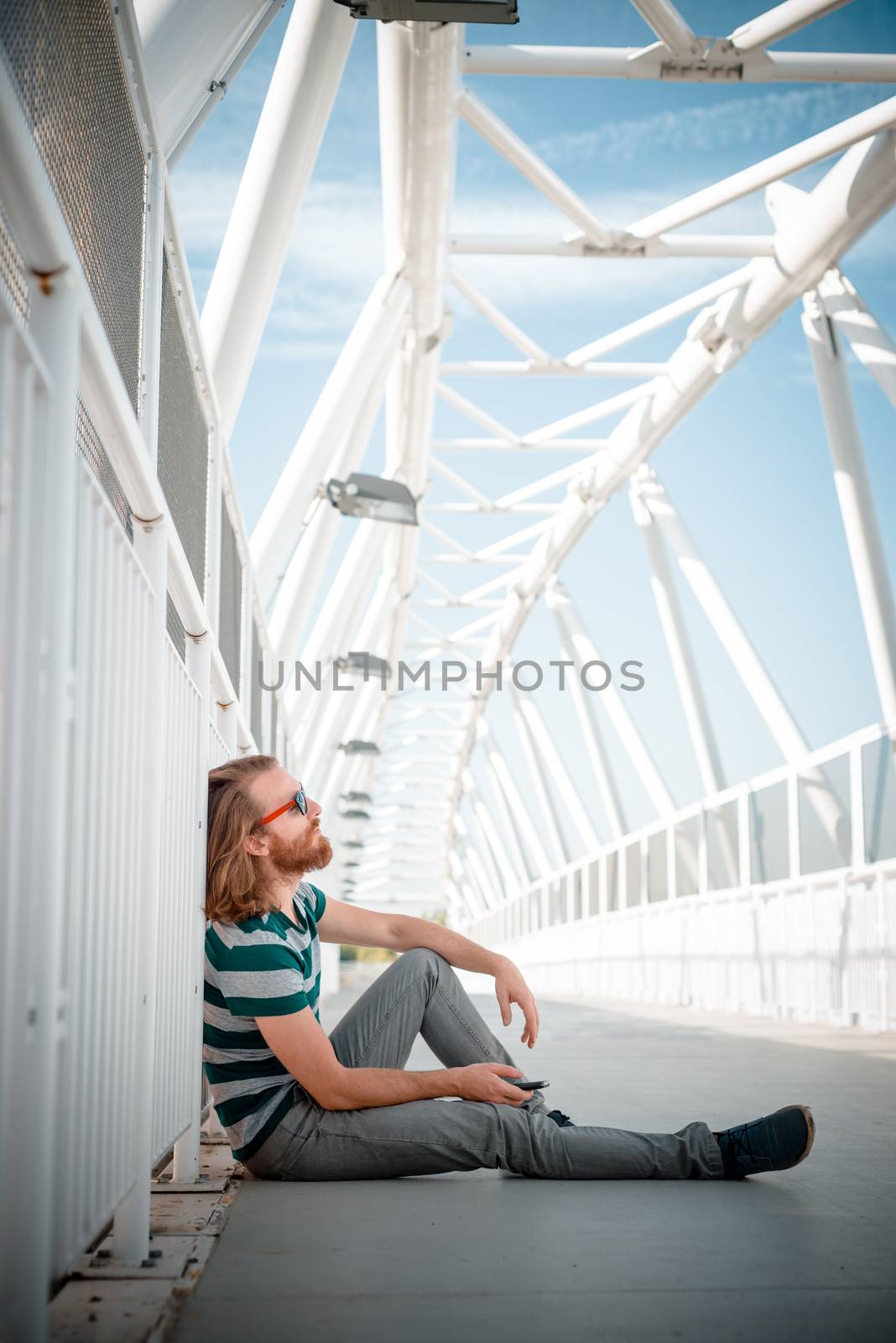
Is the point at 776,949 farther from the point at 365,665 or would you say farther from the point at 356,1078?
the point at 356,1078

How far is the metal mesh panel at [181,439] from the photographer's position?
3643 millimetres

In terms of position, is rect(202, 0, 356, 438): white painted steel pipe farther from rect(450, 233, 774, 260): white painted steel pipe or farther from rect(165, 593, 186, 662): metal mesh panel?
rect(450, 233, 774, 260): white painted steel pipe

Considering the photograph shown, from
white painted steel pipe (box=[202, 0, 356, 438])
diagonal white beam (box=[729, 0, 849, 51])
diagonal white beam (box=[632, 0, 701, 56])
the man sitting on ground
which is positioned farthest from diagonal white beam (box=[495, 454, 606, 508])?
the man sitting on ground

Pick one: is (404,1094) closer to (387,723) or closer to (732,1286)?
(732,1286)

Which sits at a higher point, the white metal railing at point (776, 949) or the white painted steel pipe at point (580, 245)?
the white painted steel pipe at point (580, 245)

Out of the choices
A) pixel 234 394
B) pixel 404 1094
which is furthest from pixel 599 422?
pixel 404 1094

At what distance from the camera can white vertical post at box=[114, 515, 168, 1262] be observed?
8.58 feet

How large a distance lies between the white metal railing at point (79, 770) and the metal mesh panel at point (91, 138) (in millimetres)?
125

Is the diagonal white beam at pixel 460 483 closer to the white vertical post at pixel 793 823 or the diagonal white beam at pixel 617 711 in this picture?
the diagonal white beam at pixel 617 711

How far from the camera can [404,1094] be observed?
11.0 ft

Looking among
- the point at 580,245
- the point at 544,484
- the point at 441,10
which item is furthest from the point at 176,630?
the point at 544,484

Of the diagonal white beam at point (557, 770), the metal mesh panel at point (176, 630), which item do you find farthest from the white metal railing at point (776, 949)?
the metal mesh panel at point (176, 630)

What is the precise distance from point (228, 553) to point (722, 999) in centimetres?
1140

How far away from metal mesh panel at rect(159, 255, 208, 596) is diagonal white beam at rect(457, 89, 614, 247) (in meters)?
6.97
